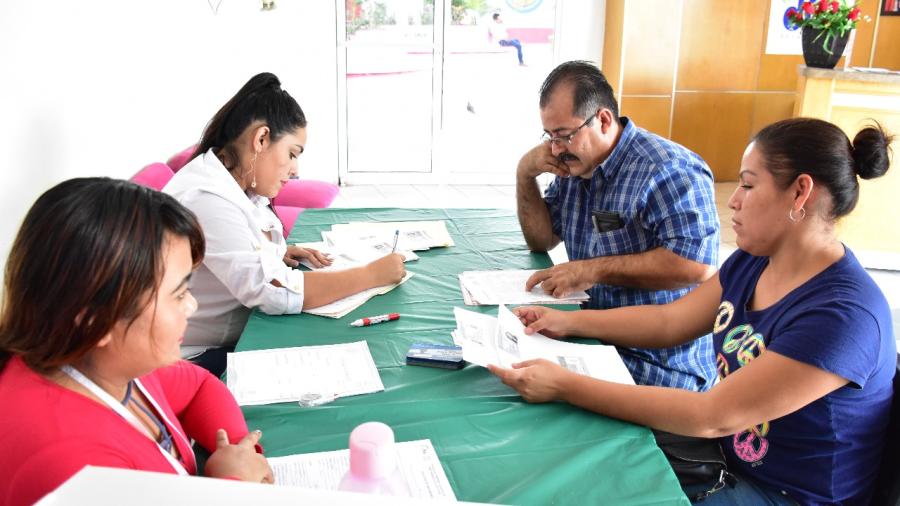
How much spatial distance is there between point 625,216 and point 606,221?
8 cm

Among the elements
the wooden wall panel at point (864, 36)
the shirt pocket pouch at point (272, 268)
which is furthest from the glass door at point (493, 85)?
the shirt pocket pouch at point (272, 268)

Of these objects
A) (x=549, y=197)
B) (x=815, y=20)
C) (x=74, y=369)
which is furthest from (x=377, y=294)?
(x=815, y=20)

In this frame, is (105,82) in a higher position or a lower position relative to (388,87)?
higher

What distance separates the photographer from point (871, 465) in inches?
53.2

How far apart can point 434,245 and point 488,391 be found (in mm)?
A: 1008

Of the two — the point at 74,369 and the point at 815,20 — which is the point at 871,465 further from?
the point at 815,20

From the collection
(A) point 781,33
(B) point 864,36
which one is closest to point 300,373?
(A) point 781,33

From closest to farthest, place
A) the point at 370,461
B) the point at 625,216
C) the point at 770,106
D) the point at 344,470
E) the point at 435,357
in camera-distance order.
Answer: the point at 370,461 → the point at 344,470 → the point at 435,357 → the point at 625,216 → the point at 770,106

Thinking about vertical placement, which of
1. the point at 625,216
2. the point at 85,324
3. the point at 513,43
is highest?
the point at 513,43

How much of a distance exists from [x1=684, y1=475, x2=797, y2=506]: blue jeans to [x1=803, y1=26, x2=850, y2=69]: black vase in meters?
3.82

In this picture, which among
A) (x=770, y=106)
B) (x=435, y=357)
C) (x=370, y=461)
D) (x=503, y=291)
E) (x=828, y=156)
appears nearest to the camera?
(x=370, y=461)

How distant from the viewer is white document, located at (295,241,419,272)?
86.9 inches

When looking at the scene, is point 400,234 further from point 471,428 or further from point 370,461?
point 370,461

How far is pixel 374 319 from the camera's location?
1.74 meters
